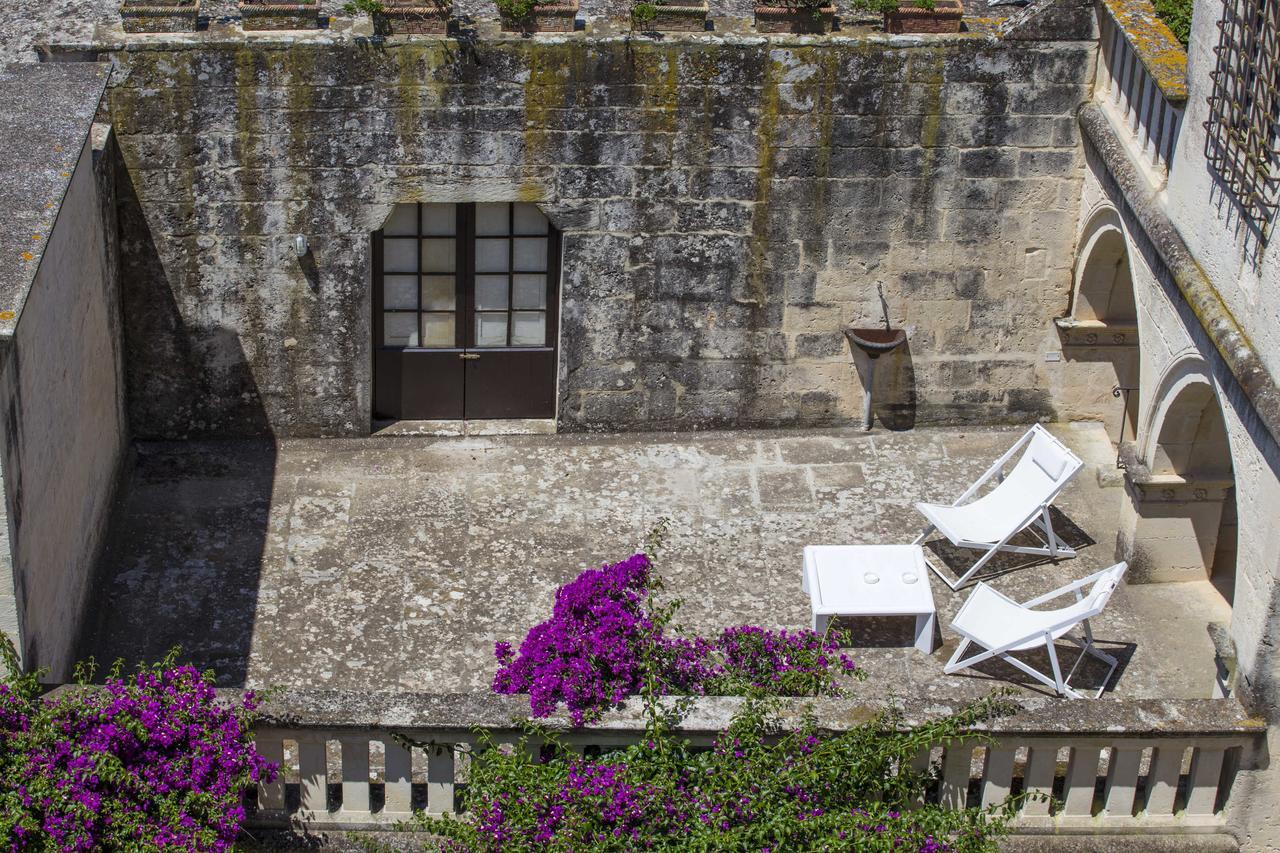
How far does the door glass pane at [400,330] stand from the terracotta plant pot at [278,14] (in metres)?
2.06

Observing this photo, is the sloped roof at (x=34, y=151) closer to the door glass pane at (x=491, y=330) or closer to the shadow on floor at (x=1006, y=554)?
the door glass pane at (x=491, y=330)

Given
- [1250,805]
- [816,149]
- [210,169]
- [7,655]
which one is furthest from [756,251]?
[7,655]

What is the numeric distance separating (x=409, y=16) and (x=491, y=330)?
225cm

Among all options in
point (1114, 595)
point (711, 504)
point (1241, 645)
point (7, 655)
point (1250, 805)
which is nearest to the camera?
point (7, 655)

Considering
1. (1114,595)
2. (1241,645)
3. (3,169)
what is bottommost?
(1114,595)

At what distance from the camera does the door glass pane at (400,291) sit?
12.1 meters

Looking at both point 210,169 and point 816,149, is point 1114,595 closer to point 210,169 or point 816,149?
point 816,149

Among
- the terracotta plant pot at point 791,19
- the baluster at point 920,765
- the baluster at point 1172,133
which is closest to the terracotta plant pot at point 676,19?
the terracotta plant pot at point 791,19

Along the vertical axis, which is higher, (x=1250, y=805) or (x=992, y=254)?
(x=992, y=254)

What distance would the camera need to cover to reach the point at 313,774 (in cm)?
728

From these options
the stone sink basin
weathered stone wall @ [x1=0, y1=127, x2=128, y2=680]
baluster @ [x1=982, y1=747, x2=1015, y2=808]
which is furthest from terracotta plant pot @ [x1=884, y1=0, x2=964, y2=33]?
baluster @ [x1=982, y1=747, x2=1015, y2=808]

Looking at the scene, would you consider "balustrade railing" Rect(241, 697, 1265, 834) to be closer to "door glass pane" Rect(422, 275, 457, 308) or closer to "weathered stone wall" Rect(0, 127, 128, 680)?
"weathered stone wall" Rect(0, 127, 128, 680)

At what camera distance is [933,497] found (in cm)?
1186

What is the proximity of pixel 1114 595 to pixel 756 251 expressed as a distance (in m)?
3.24
